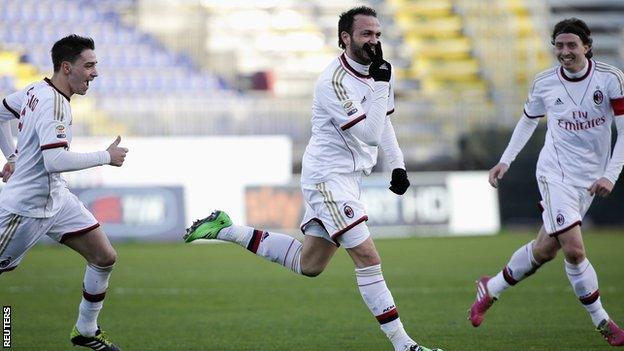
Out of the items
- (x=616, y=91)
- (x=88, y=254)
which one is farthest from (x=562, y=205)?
(x=88, y=254)

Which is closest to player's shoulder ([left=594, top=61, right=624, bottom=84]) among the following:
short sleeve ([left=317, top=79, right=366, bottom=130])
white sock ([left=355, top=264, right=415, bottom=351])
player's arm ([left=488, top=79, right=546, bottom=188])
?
player's arm ([left=488, top=79, right=546, bottom=188])

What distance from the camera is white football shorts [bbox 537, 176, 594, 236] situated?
8.76 m

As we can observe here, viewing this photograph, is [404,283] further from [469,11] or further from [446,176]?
[469,11]

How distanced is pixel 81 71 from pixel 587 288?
401cm

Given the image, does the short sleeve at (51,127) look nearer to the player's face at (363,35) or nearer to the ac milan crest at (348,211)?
the ac milan crest at (348,211)

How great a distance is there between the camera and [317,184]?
788 cm

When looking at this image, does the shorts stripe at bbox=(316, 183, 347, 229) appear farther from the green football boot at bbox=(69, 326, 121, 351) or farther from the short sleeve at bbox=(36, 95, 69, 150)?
the green football boot at bbox=(69, 326, 121, 351)

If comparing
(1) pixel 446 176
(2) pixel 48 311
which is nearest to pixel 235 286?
(2) pixel 48 311

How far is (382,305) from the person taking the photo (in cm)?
755

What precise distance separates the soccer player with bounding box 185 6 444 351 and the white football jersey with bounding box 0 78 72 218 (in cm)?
168

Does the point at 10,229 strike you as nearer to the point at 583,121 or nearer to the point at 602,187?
the point at 602,187

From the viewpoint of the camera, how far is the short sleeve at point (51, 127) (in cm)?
736

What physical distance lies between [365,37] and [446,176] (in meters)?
15.2

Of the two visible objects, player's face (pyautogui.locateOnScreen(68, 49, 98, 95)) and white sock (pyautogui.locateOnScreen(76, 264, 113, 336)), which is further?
white sock (pyautogui.locateOnScreen(76, 264, 113, 336))
